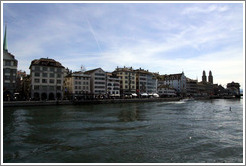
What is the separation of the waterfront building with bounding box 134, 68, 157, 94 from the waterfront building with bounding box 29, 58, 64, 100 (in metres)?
51.8

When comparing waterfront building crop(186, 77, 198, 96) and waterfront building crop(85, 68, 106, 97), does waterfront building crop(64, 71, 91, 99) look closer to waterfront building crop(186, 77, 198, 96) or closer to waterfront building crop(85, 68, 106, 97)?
waterfront building crop(85, 68, 106, 97)

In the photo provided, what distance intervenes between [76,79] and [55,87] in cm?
1195

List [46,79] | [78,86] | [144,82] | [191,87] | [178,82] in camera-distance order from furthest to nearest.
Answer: [191,87]
[178,82]
[144,82]
[78,86]
[46,79]

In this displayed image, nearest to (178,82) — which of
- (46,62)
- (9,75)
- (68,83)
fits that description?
(68,83)

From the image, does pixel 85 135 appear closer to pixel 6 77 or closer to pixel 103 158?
pixel 103 158

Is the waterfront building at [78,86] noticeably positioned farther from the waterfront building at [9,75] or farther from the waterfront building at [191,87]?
the waterfront building at [191,87]

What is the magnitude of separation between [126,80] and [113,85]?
12.6 meters

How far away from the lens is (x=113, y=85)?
4065 inches

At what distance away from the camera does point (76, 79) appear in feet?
294

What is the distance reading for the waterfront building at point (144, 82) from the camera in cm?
12162

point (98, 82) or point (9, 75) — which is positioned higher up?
point (9, 75)

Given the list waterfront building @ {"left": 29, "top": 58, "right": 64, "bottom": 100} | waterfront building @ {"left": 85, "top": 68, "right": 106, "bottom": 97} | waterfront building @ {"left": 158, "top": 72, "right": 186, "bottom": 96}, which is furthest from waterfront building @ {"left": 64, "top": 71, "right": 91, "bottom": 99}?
waterfront building @ {"left": 158, "top": 72, "right": 186, "bottom": 96}

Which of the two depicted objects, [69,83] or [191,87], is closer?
[69,83]

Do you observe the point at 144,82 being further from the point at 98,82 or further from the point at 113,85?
the point at 98,82
